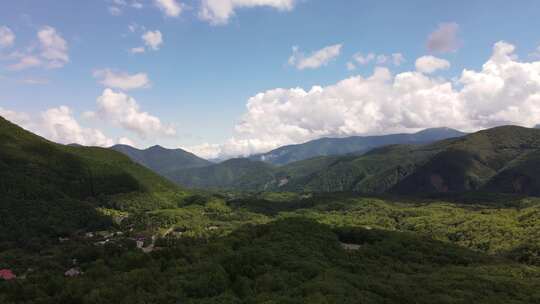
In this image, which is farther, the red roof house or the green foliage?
the red roof house

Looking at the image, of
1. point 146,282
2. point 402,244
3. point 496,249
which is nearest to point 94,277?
point 146,282

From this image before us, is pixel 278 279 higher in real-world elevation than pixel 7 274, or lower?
higher

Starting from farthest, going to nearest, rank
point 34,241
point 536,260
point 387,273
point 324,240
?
point 34,241
point 536,260
point 324,240
point 387,273

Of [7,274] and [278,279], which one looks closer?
[278,279]

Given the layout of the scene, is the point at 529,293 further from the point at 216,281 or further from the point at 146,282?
the point at 146,282

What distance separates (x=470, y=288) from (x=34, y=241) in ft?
640

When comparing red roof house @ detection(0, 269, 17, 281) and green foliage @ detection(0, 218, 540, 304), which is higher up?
green foliage @ detection(0, 218, 540, 304)

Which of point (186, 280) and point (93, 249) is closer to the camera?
point (186, 280)

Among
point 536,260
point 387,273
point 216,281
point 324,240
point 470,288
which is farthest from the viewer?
point 536,260

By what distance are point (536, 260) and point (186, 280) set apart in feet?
529

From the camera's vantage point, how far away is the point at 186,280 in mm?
66875

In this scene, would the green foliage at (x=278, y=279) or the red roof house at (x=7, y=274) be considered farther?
the red roof house at (x=7, y=274)

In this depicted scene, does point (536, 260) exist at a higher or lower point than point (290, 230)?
lower

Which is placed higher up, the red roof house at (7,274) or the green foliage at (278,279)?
the green foliage at (278,279)
